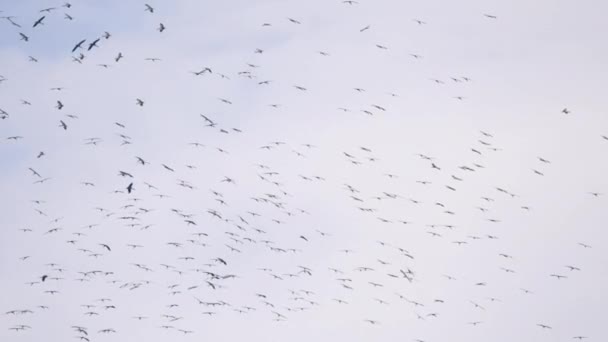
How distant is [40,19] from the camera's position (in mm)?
49312

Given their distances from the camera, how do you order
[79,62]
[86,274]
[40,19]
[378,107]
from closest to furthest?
[40,19]
[79,62]
[378,107]
[86,274]

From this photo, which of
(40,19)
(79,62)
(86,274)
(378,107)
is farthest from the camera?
(86,274)

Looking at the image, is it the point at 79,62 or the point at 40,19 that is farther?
the point at 79,62

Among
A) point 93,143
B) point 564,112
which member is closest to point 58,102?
point 93,143

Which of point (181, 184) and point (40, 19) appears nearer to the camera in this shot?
point (40, 19)

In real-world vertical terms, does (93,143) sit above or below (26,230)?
above

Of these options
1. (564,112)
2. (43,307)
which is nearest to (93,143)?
(43,307)

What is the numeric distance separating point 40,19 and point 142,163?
9.95m

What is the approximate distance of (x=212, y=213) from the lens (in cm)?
5897

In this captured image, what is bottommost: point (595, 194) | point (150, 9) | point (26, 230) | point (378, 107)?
point (26, 230)

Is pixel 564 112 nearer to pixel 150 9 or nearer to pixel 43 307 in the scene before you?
pixel 150 9

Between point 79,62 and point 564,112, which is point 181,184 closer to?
point 79,62

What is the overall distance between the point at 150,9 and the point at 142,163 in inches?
304

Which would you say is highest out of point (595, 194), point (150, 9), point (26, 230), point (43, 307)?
point (150, 9)
